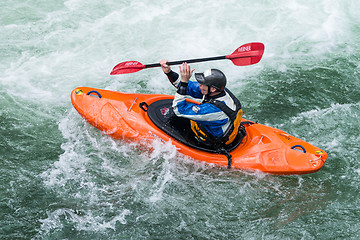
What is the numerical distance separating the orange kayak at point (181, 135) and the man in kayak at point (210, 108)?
19 centimetres

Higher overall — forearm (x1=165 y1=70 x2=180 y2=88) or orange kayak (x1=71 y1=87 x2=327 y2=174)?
forearm (x1=165 y1=70 x2=180 y2=88)

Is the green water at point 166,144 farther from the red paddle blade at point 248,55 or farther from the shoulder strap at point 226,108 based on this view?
the red paddle blade at point 248,55

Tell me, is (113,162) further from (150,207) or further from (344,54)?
(344,54)

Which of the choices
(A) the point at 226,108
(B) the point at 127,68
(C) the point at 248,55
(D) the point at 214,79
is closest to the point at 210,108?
(A) the point at 226,108

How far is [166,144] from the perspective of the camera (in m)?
4.57

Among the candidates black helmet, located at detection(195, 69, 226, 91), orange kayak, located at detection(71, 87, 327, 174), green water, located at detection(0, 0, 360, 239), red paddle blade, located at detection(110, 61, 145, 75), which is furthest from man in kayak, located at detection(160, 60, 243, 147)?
red paddle blade, located at detection(110, 61, 145, 75)

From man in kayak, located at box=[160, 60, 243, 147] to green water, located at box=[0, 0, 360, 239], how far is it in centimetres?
42

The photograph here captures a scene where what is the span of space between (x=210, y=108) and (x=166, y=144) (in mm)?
754

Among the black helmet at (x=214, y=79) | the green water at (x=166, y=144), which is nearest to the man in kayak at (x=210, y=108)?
the black helmet at (x=214, y=79)

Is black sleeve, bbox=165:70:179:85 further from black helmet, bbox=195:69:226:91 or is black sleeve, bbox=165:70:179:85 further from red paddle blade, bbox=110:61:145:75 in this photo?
red paddle blade, bbox=110:61:145:75

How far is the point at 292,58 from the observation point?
7.36 metres

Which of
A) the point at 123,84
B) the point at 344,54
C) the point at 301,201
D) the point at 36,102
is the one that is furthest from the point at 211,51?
the point at 301,201

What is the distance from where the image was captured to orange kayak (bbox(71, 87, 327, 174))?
4461mm

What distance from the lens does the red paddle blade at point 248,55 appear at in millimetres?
4672
